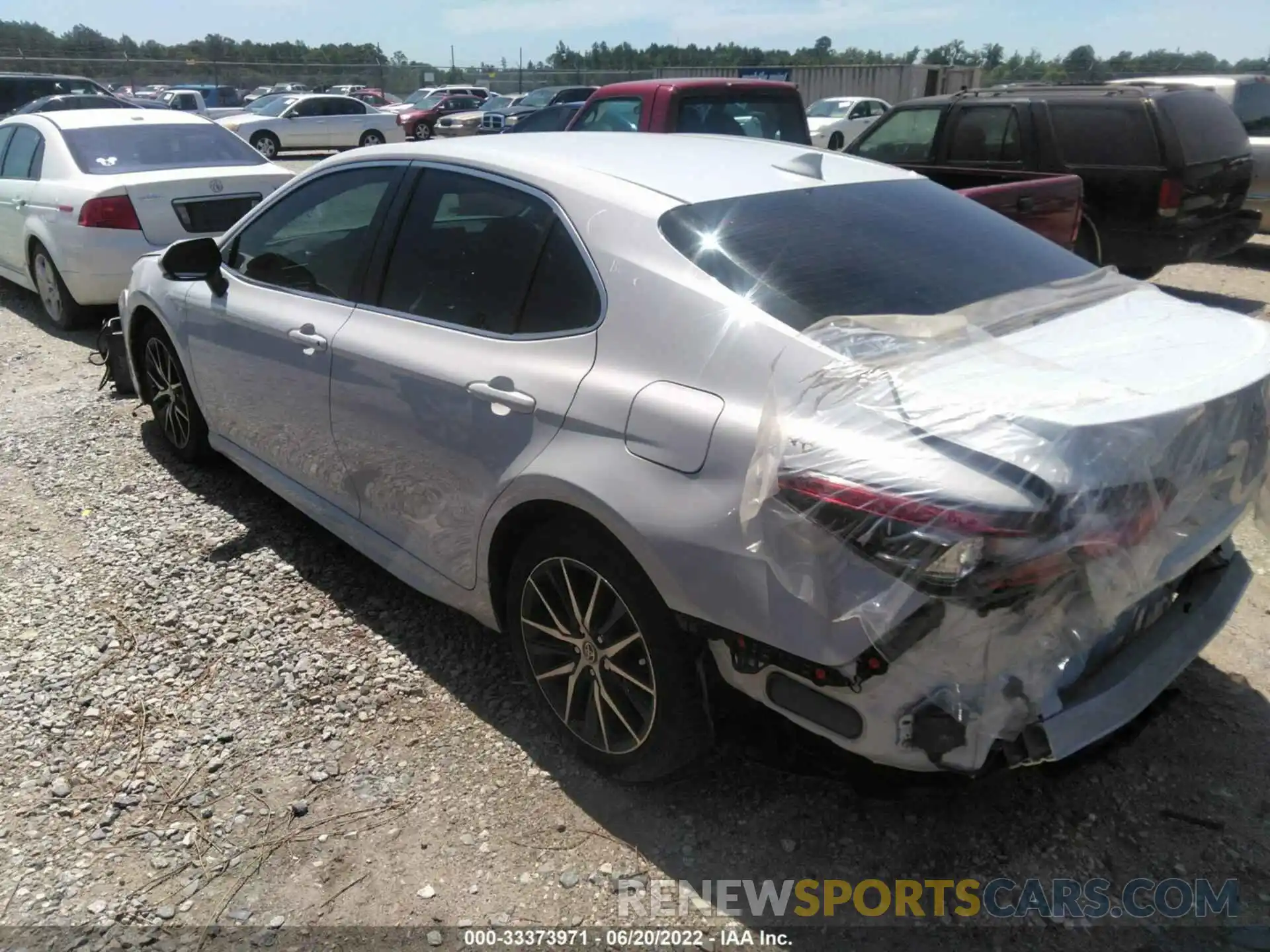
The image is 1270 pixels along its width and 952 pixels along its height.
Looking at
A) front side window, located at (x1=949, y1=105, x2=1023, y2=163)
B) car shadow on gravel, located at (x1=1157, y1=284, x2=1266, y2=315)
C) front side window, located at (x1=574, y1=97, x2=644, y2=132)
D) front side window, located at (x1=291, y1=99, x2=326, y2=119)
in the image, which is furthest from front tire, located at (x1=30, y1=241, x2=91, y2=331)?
front side window, located at (x1=291, y1=99, x2=326, y2=119)

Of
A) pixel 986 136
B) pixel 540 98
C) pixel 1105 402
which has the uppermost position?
pixel 986 136

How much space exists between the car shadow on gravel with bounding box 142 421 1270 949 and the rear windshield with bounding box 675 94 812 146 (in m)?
6.28

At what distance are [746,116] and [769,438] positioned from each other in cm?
711

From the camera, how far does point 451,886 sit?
95.7 inches

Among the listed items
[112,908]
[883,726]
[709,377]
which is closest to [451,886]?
[112,908]

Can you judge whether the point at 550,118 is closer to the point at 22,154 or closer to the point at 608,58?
the point at 22,154

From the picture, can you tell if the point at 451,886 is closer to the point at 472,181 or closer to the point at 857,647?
the point at 857,647

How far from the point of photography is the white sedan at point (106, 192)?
273 inches

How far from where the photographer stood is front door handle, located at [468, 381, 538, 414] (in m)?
2.60

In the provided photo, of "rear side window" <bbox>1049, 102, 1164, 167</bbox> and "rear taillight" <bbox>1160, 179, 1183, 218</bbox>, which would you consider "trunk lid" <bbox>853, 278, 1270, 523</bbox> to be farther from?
"rear side window" <bbox>1049, 102, 1164, 167</bbox>

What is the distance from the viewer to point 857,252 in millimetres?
2635

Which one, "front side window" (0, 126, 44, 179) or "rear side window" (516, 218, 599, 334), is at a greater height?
"rear side window" (516, 218, 599, 334)

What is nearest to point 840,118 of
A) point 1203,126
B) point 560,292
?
point 1203,126

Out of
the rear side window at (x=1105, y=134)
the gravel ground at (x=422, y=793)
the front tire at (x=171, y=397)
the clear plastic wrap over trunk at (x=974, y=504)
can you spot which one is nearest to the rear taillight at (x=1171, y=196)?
the rear side window at (x=1105, y=134)
